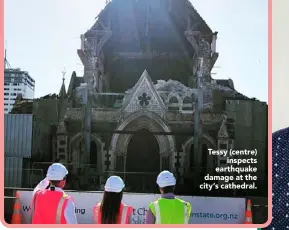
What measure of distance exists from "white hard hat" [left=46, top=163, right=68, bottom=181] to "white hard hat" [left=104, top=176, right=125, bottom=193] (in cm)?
19

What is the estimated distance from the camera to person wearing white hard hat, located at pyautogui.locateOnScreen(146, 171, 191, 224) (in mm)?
2234

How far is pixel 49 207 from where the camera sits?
7.27 feet

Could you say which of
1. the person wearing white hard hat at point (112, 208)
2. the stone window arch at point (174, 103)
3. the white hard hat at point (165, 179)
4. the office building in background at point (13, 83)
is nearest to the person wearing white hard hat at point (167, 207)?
the white hard hat at point (165, 179)

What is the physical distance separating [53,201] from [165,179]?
0.50 m

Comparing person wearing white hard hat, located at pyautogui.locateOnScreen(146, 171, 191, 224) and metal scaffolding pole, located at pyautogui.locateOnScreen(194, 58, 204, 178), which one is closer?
person wearing white hard hat, located at pyautogui.locateOnScreen(146, 171, 191, 224)

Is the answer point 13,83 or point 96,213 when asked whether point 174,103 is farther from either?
point 13,83

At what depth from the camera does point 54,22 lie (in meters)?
2.29

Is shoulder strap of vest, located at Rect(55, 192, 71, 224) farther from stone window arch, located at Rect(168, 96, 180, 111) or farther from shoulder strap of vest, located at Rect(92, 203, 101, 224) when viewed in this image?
stone window arch, located at Rect(168, 96, 180, 111)

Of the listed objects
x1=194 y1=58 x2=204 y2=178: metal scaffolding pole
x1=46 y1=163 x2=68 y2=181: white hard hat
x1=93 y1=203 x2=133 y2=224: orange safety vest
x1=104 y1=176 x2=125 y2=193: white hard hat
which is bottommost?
x1=93 y1=203 x2=133 y2=224: orange safety vest

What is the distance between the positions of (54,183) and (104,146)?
295 millimetres

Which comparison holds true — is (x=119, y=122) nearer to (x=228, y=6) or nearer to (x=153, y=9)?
(x=153, y=9)

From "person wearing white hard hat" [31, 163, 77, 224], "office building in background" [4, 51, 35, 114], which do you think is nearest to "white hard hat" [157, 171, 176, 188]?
"person wearing white hard hat" [31, 163, 77, 224]

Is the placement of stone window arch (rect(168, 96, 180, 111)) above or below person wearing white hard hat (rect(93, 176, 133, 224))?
above

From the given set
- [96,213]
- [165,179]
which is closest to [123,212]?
[96,213]
